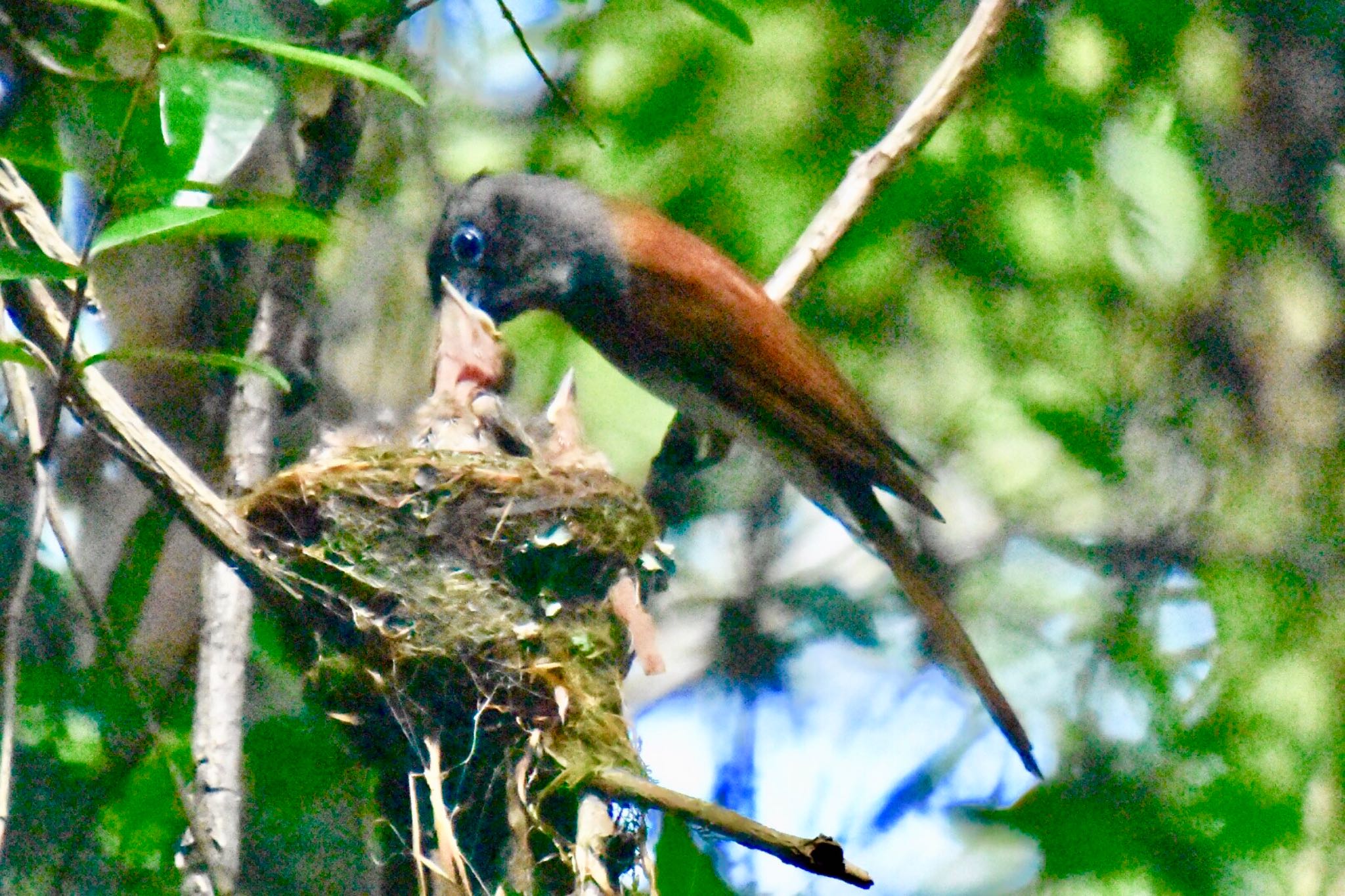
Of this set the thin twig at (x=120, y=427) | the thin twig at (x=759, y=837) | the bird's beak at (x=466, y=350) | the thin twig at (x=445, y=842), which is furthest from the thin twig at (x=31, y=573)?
the bird's beak at (x=466, y=350)

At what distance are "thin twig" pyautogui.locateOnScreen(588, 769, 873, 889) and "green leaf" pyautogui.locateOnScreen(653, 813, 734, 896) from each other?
0.04 meters

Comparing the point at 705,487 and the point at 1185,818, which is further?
the point at 705,487

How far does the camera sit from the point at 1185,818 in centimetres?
327

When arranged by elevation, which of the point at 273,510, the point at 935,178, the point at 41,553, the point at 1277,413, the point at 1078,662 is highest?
the point at 935,178

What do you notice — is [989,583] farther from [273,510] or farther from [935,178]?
[273,510]

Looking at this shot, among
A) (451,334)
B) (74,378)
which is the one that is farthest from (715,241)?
(74,378)

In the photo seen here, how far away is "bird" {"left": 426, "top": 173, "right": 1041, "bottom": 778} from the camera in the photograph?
154 inches

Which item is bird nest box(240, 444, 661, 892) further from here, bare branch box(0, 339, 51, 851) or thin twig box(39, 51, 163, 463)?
thin twig box(39, 51, 163, 463)

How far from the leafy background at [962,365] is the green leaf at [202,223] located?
168cm

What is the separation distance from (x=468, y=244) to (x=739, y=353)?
916mm

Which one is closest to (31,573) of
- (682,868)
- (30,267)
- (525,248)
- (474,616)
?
(30,267)

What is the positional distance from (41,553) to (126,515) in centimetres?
22

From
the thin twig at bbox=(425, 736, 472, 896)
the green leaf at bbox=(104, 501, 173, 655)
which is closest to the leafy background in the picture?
the green leaf at bbox=(104, 501, 173, 655)

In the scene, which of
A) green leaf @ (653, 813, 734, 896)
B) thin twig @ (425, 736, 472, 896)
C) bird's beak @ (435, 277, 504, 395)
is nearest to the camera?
green leaf @ (653, 813, 734, 896)
